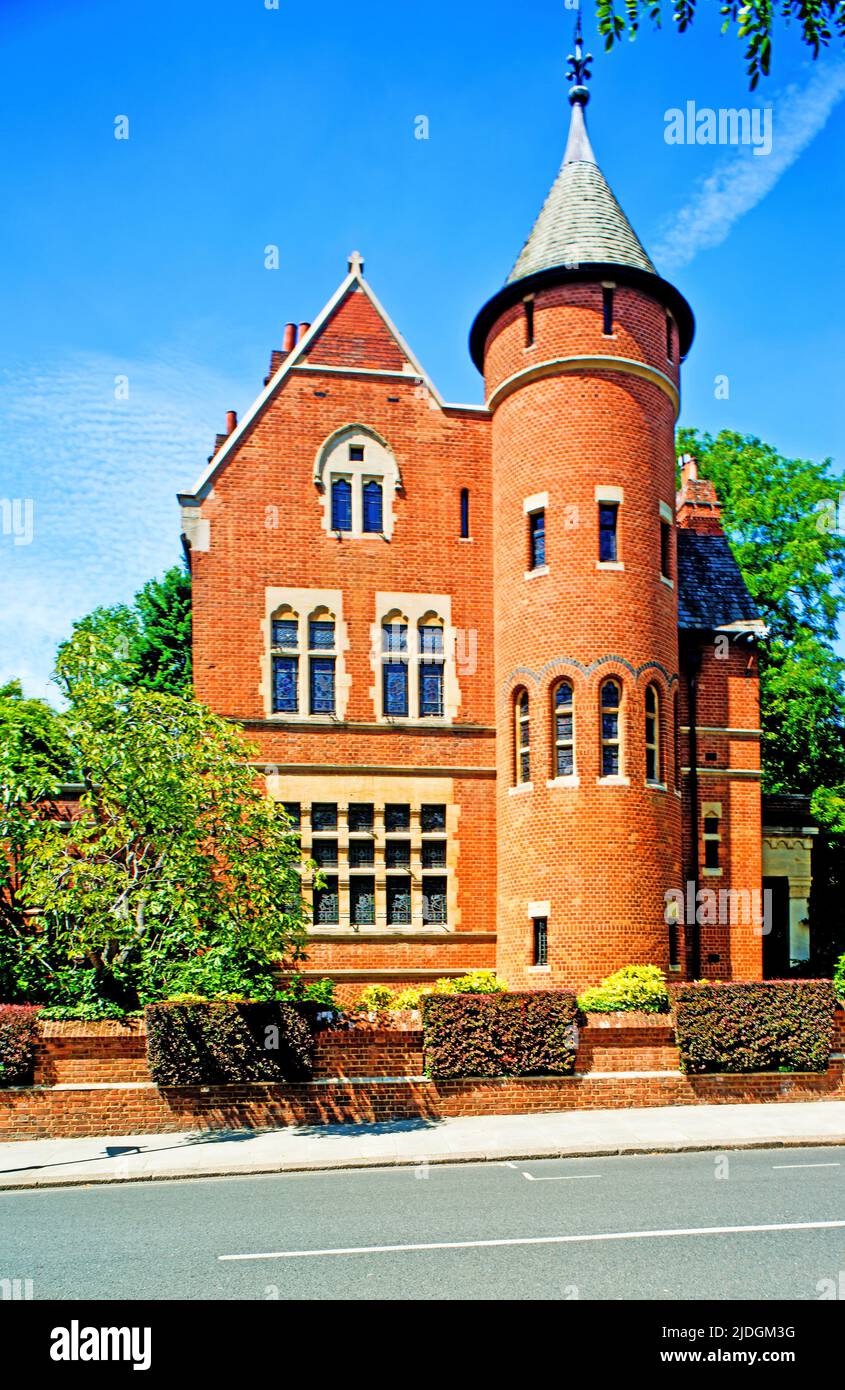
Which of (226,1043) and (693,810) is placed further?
(693,810)

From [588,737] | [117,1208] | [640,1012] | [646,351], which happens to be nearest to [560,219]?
[646,351]

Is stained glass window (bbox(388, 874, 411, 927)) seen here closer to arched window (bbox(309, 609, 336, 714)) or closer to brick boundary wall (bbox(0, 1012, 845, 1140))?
arched window (bbox(309, 609, 336, 714))

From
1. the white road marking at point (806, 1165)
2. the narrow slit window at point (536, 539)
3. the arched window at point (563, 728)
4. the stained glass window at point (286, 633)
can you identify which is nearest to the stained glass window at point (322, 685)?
the stained glass window at point (286, 633)

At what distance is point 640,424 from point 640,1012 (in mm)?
11752

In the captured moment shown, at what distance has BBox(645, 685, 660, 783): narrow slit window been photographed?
2459 centimetres

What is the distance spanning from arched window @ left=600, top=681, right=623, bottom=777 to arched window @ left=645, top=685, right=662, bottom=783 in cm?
67

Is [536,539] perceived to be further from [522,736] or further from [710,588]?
[710,588]

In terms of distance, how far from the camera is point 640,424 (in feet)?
83.6

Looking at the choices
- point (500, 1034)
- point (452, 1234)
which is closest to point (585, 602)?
point (500, 1034)

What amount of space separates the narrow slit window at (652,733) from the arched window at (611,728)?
0.67 meters

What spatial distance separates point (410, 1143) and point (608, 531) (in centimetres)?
1314

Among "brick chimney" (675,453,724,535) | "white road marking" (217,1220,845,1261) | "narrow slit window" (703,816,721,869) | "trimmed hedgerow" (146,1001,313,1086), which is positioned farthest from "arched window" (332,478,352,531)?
"white road marking" (217,1220,845,1261)

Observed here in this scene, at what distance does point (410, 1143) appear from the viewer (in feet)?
54.3

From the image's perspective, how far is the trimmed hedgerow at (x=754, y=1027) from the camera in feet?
64.5
